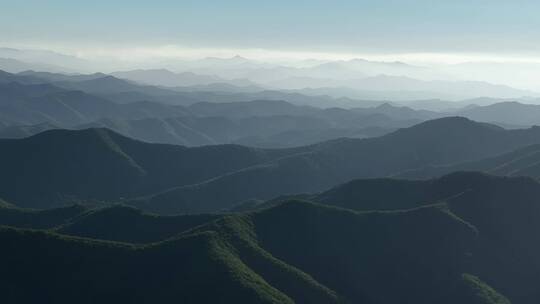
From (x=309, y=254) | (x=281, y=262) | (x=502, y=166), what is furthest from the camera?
(x=502, y=166)

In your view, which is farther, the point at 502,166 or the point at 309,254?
the point at 502,166

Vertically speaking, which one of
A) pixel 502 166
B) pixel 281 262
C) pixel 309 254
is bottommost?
pixel 309 254

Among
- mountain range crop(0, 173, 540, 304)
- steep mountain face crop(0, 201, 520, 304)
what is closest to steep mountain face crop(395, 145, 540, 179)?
mountain range crop(0, 173, 540, 304)

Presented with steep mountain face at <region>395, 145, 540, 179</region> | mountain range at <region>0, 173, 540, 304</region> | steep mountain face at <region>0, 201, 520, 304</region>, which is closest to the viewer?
steep mountain face at <region>0, 201, 520, 304</region>

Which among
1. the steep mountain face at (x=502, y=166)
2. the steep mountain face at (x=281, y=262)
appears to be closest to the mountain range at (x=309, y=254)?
the steep mountain face at (x=281, y=262)

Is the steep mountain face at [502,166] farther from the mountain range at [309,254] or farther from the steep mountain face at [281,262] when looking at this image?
the steep mountain face at [281,262]

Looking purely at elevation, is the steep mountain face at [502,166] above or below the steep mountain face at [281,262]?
above

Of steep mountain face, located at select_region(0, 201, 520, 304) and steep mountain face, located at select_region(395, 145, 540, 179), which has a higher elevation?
steep mountain face, located at select_region(395, 145, 540, 179)

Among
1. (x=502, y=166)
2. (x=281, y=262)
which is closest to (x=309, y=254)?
(x=281, y=262)

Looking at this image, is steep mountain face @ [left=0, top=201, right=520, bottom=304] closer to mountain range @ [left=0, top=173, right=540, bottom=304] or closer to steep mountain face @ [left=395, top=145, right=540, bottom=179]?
mountain range @ [left=0, top=173, right=540, bottom=304]

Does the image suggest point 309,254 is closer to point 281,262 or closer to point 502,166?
point 281,262

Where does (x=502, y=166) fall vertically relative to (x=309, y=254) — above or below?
above
